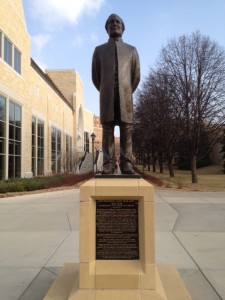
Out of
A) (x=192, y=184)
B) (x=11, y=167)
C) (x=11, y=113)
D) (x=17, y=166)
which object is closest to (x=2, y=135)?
(x=11, y=113)

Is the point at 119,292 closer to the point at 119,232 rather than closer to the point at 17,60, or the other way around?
the point at 119,232

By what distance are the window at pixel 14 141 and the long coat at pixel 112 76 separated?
1804 centimetres

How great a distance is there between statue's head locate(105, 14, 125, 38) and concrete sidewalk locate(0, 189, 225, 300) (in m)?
3.80

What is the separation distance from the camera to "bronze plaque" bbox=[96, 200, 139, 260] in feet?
13.8

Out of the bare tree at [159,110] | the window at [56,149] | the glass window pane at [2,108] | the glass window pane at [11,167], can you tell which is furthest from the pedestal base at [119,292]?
the window at [56,149]

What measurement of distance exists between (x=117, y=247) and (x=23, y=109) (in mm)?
22156

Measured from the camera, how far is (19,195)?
52.9 ft

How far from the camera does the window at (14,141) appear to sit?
22156mm

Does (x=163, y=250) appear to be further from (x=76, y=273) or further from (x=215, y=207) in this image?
(x=215, y=207)

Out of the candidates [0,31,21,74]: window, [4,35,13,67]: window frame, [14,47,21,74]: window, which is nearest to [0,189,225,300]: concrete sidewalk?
[0,31,21,74]: window

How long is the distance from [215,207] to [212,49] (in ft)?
51.0

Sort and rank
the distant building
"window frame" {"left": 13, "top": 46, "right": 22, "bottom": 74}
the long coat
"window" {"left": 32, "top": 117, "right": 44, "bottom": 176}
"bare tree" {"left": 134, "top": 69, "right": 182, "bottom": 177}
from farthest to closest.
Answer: "window" {"left": 32, "top": 117, "right": 44, "bottom": 176}, "bare tree" {"left": 134, "top": 69, "right": 182, "bottom": 177}, "window frame" {"left": 13, "top": 46, "right": 22, "bottom": 74}, the distant building, the long coat

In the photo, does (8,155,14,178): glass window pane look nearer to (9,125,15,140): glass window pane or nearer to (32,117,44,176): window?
(9,125,15,140): glass window pane

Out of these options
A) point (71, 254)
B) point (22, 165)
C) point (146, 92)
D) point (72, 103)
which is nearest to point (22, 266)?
point (71, 254)
